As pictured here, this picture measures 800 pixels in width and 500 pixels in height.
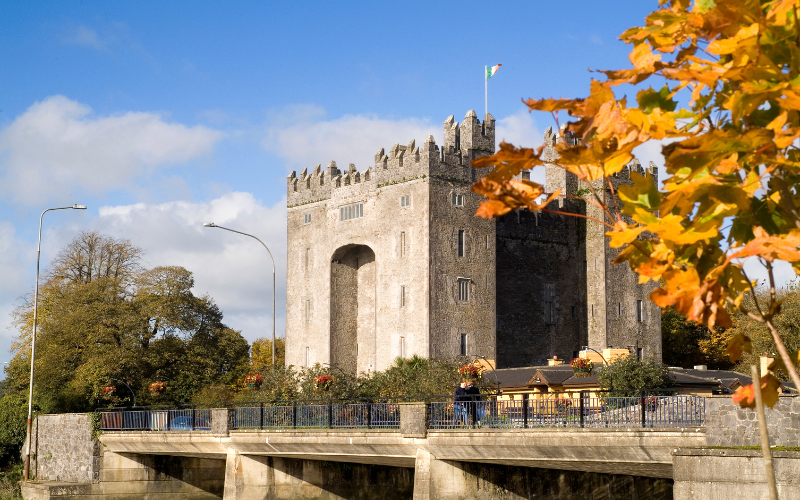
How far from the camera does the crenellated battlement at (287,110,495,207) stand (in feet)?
201

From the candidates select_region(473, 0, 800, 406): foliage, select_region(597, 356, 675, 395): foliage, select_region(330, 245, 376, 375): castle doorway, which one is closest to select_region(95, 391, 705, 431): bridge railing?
select_region(597, 356, 675, 395): foliage

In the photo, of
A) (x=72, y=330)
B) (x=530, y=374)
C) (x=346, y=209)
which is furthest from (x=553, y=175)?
(x=72, y=330)

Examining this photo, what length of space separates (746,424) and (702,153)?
16.3 m

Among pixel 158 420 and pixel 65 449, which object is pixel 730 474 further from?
pixel 65 449

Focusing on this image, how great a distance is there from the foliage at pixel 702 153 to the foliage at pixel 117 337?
57.0 metres

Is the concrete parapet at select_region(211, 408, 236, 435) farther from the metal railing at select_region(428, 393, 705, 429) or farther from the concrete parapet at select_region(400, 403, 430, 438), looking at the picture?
the metal railing at select_region(428, 393, 705, 429)

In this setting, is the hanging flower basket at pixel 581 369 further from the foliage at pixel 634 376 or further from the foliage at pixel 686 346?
the foliage at pixel 686 346

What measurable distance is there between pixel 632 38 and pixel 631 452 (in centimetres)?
1852

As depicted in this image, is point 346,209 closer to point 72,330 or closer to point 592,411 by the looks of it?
point 72,330

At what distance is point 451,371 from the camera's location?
44.7 metres

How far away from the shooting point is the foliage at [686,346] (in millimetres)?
74500

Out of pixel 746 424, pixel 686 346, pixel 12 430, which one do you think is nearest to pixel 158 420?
pixel 12 430

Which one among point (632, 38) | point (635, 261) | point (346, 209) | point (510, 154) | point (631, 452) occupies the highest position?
point (346, 209)

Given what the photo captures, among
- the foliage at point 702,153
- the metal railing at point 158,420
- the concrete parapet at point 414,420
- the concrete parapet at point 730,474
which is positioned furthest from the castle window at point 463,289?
the foliage at point 702,153
